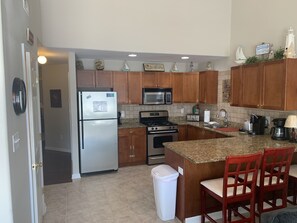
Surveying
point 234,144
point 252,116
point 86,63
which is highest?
point 86,63

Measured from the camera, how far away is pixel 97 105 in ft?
14.4

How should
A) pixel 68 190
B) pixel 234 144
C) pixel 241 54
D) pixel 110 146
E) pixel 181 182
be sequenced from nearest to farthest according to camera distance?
pixel 181 182 → pixel 234 144 → pixel 68 190 → pixel 241 54 → pixel 110 146

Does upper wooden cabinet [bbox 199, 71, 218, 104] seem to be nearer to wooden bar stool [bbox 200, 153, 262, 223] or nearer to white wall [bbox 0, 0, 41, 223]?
wooden bar stool [bbox 200, 153, 262, 223]

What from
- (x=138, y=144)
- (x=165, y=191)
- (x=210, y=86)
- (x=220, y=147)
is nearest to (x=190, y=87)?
(x=210, y=86)

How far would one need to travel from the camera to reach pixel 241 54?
4.17 m

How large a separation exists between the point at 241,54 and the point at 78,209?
3802 millimetres

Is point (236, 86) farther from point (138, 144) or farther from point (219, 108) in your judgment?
point (138, 144)

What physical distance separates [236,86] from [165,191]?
2390 mm

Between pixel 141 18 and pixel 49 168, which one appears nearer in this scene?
pixel 141 18

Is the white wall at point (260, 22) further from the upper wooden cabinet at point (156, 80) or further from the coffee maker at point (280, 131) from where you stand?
the upper wooden cabinet at point (156, 80)

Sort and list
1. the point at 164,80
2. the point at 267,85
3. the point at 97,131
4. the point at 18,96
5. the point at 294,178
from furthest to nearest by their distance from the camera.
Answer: the point at 164,80, the point at 97,131, the point at 267,85, the point at 294,178, the point at 18,96

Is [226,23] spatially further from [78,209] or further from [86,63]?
[78,209]

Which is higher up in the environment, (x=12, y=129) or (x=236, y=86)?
(x=236, y=86)

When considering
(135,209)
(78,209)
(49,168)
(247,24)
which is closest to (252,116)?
(247,24)
